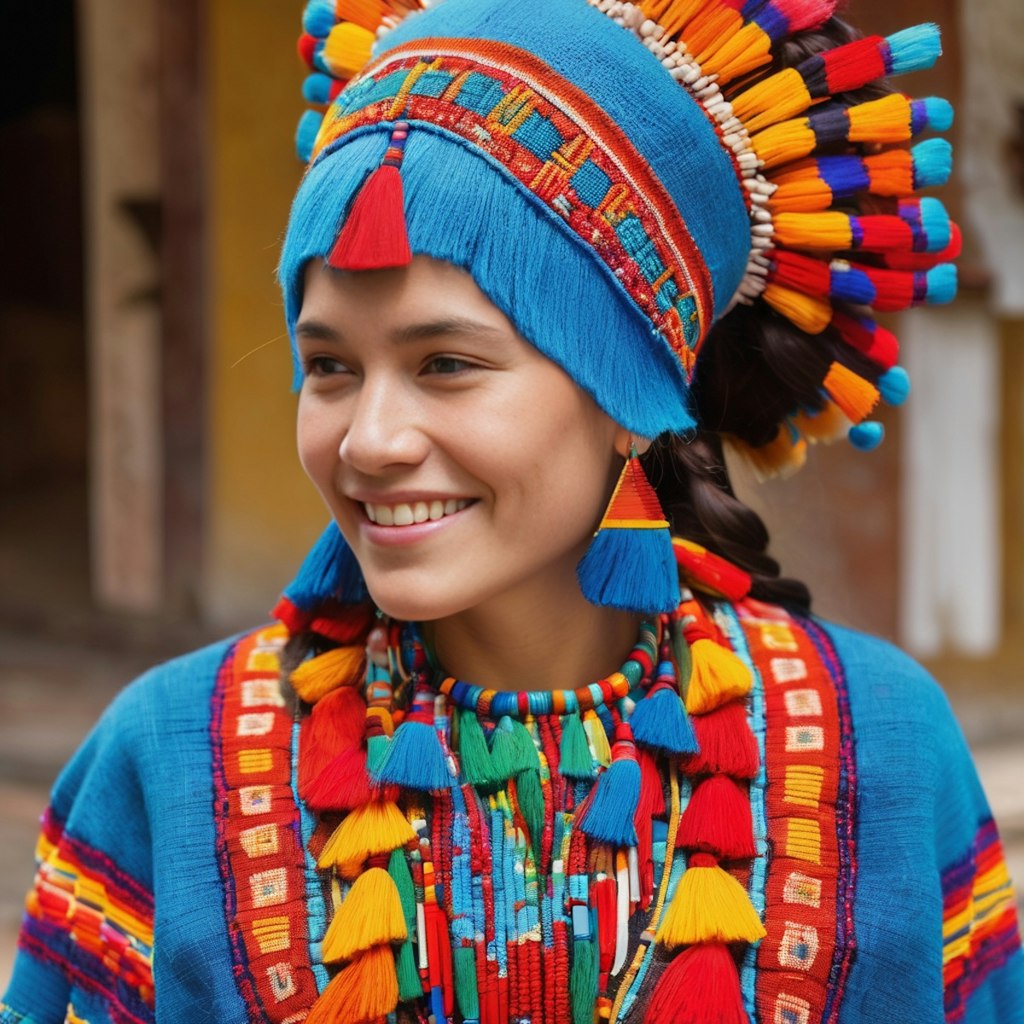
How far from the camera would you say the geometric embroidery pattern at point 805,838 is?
1.61 m

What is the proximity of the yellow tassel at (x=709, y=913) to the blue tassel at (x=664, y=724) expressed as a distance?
0.46ft

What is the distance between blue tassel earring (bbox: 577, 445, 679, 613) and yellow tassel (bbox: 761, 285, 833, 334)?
0.35 metres

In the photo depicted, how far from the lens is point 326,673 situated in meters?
1.73

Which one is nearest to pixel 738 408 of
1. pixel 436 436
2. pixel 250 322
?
pixel 436 436

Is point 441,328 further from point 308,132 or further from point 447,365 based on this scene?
point 308,132

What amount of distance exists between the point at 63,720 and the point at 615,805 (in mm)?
4543

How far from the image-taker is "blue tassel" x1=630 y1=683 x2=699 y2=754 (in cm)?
166

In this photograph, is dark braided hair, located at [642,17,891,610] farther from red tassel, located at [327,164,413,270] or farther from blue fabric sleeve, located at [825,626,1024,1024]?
red tassel, located at [327,164,413,270]

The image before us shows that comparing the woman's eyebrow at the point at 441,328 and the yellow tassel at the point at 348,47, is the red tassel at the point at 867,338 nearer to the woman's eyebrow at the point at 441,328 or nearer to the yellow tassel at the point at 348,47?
the woman's eyebrow at the point at 441,328

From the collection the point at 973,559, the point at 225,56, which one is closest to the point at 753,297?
the point at 973,559

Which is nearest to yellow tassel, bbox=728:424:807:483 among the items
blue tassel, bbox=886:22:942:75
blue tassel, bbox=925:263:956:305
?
blue tassel, bbox=925:263:956:305

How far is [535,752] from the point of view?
166 centimetres

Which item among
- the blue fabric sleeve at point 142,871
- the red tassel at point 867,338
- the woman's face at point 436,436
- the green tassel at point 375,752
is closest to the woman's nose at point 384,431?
the woman's face at point 436,436

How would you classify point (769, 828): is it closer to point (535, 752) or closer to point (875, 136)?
point (535, 752)
